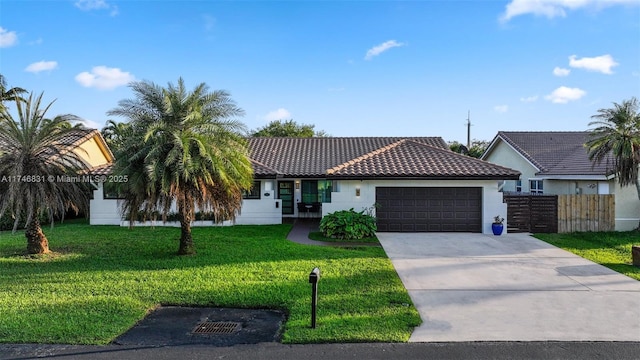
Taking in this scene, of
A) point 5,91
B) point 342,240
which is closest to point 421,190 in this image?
point 342,240

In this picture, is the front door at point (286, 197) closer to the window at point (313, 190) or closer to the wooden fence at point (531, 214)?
→ the window at point (313, 190)

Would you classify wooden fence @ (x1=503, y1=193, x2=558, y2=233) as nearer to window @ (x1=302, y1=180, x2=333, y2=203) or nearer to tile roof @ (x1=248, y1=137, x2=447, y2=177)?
tile roof @ (x1=248, y1=137, x2=447, y2=177)

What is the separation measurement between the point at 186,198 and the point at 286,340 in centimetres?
596

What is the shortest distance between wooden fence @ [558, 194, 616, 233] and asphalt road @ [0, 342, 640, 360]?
1090 centimetres

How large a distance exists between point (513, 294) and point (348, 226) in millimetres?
6717

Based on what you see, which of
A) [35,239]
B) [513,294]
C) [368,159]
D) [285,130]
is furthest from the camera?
[285,130]

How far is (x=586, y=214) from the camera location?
14.8m

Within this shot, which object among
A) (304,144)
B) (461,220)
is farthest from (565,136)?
(304,144)

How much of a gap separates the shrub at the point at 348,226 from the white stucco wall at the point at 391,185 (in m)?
1.00

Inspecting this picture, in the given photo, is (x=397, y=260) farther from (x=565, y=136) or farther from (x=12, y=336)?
(x=565, y=136)

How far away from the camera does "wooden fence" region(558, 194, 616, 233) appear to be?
14.8m

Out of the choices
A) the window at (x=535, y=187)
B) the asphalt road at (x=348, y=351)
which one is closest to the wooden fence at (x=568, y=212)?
the window at (x=535, y=187)

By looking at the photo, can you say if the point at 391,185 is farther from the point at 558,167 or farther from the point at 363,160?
the point at 558,167

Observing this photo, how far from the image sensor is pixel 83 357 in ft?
15.9
